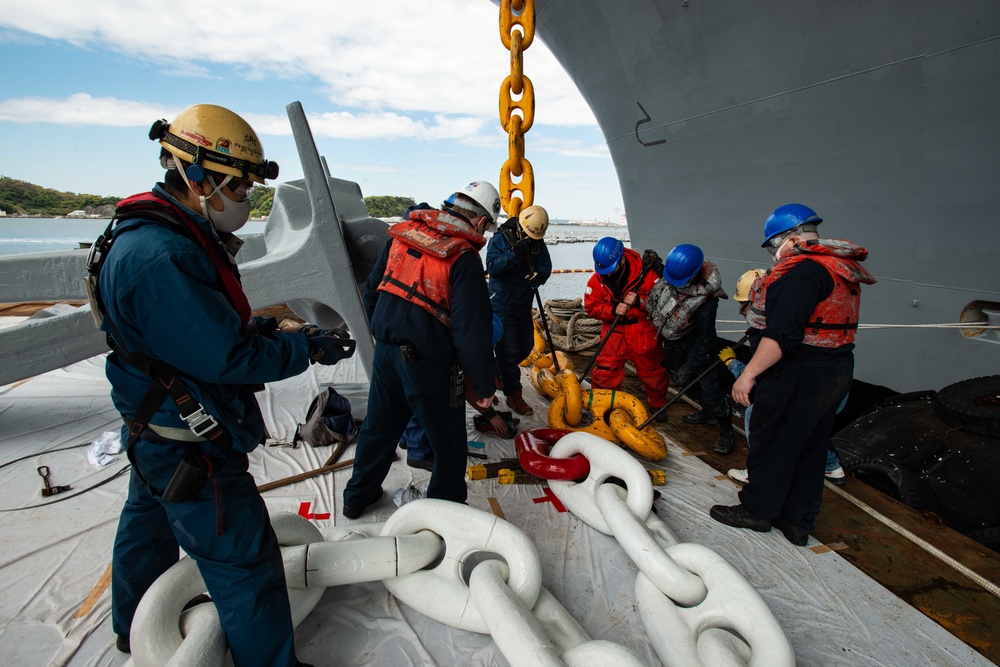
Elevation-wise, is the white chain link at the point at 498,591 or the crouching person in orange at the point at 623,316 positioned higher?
the crouching person in orange at the point at 623,316

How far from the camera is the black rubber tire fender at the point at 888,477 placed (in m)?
3.03

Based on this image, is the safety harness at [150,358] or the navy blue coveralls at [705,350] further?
the navy blue coveralls at [705,350]

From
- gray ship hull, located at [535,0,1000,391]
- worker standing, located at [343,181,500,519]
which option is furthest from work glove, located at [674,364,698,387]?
worker standing, located at [343,181,500,519]

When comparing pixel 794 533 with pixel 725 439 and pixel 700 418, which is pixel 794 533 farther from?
pixel 700 418

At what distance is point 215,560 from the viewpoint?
1.41 metres

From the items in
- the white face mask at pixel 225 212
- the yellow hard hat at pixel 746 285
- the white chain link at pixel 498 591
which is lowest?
the white chain link at pixel 498 591

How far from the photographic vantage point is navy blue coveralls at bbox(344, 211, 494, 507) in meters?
2.24

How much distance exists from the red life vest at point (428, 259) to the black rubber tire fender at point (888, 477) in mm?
3080

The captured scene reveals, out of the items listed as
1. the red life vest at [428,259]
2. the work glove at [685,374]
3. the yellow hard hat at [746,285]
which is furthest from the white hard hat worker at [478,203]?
the work glove at [685,374]

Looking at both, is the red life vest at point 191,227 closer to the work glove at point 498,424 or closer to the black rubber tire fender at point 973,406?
the work glove at point 498,424

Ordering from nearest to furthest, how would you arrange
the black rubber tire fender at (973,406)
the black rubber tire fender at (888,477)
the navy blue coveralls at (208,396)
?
the navy blue coveralls at (208,396), the black rubber tire fender at (973,406), the black rubber tire fender at (888,477)

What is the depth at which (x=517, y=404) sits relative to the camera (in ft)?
13.9

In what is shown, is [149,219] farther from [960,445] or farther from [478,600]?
[960,445]

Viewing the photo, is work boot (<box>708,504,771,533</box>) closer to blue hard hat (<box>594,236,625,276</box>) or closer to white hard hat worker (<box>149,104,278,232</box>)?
blue hard hat (<box>594,236,625,276</box>)
